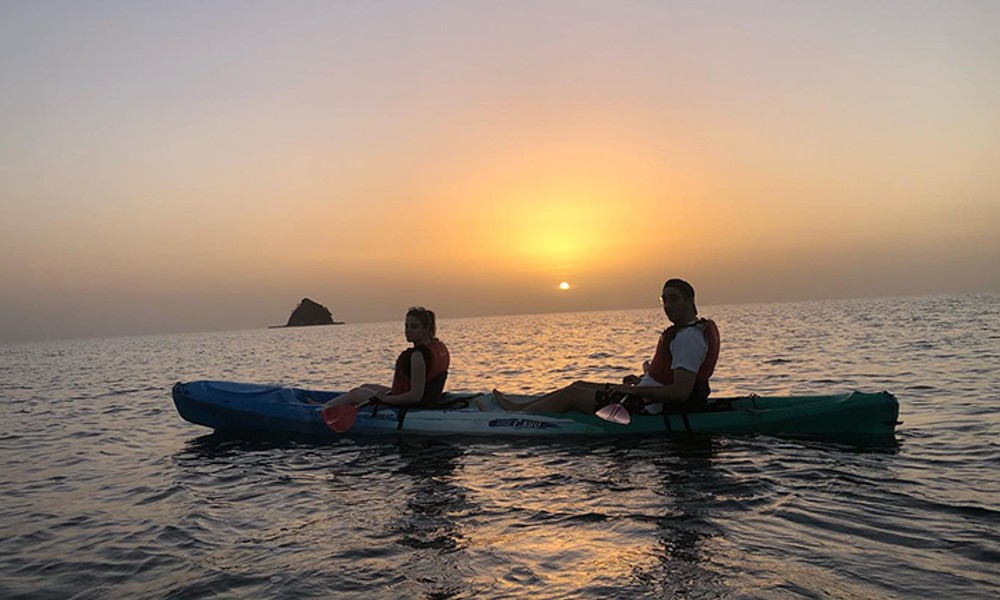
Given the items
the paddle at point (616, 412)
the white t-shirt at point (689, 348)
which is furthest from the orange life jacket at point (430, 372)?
the white t-shirt at point (689, 348)

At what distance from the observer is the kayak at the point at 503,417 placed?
8.70 metres

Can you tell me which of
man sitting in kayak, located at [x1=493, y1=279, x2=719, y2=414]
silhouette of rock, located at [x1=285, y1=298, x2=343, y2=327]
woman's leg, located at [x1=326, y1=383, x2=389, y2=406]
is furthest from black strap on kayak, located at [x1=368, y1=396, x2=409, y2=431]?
silhouette of rock, located at [x1=285, y1=298, x2=343, y2=327]

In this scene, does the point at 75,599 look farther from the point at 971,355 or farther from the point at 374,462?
the point at 971,355

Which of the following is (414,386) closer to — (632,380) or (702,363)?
(632,380)

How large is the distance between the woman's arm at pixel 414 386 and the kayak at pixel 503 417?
15cm

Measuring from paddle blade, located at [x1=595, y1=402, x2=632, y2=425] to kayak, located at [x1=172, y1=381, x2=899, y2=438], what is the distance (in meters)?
0.43

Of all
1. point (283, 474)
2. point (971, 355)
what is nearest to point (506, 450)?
point (283, 474)

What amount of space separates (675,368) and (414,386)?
3.83 meters

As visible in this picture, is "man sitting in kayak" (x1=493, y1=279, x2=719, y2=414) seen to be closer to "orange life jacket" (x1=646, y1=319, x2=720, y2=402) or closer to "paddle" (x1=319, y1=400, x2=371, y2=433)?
"orange life jacket" (x1=646, y1=319, x2=720, y2=402)

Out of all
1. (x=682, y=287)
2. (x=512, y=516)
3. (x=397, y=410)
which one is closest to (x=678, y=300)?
(x=682, y=287)

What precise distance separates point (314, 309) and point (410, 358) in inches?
7608

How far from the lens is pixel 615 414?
8.63 metres

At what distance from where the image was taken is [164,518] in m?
6.39

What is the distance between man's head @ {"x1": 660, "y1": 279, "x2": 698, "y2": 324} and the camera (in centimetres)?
822
